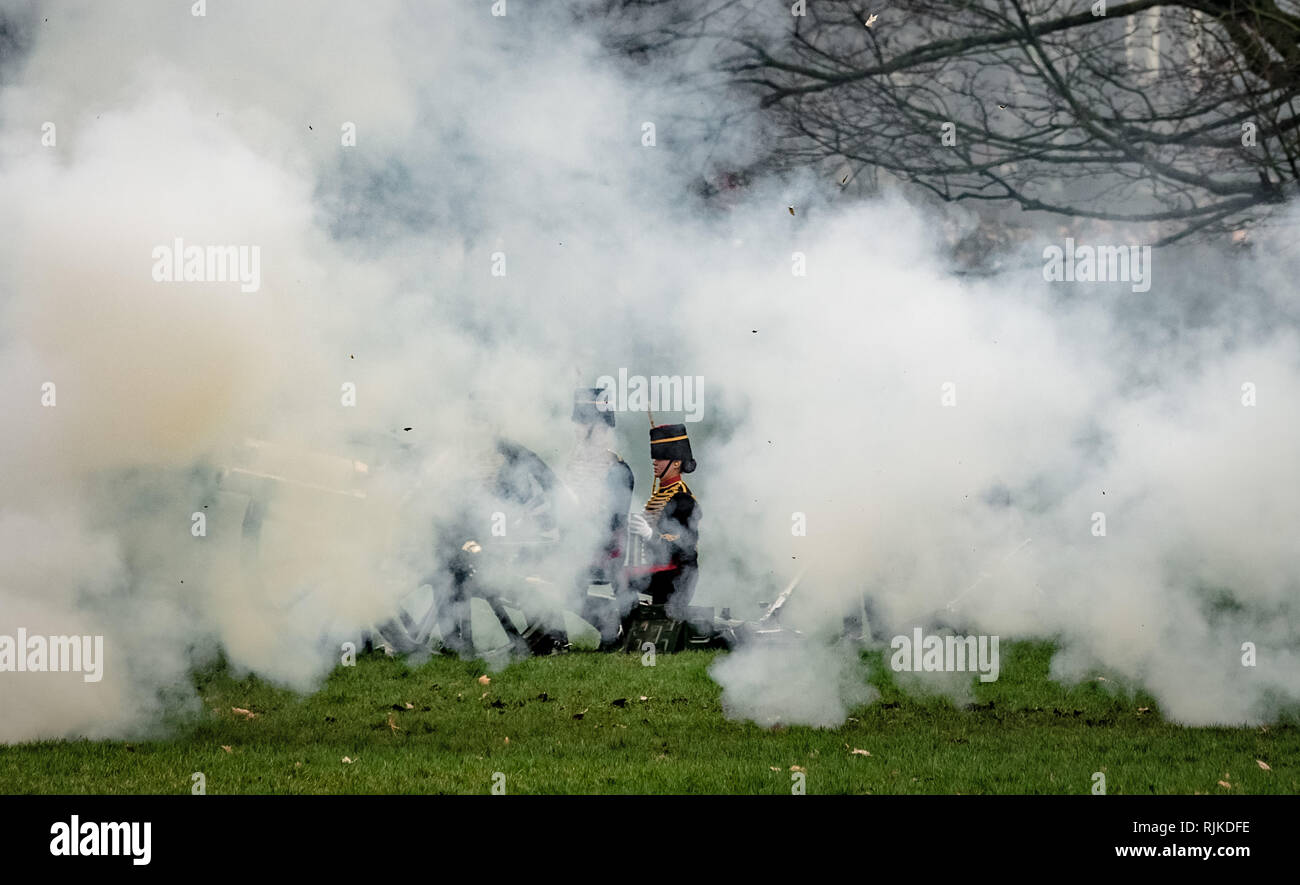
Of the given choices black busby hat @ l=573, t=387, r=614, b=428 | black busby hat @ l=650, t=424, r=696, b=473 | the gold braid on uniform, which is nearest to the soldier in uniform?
black busby hat @ l=573, t=387, r=614, b=428

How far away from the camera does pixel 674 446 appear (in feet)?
32.9

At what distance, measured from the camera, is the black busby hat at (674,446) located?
32.8 feet

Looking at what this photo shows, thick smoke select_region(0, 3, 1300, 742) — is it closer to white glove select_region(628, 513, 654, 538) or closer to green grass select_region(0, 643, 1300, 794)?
green grass select_region(0, 643, 1300, 794)

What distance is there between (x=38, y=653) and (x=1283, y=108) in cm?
907

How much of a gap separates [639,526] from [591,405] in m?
1.15

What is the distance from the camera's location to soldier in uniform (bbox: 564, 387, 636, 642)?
9422 millimetres

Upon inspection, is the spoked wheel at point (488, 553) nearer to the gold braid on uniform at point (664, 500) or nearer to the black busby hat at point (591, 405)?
the black busby hat at point (591, 405)

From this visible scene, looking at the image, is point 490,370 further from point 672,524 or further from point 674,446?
point 672,524

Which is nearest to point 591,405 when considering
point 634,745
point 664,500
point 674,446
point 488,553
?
point 674,446

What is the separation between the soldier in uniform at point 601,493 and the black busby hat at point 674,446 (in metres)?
0.34

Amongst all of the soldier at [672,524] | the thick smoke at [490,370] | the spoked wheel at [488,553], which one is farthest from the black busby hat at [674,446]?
the thick smoke at [490,370]

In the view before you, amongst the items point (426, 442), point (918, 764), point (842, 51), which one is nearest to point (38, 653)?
point (426, 442)

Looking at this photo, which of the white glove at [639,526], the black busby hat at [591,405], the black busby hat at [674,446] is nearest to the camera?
the black busby hat at [591,405]

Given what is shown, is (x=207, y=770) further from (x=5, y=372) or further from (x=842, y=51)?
(x=842, y=51)
